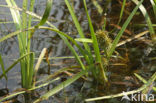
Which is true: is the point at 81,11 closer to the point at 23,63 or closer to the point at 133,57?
the point at 133,57

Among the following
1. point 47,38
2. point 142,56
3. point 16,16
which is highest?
point 16,16

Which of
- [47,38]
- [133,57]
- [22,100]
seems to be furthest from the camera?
[47,38]

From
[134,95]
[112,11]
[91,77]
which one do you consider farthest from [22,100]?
[112,11]

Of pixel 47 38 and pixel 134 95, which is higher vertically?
pixel 47 38

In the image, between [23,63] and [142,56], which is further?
[142,56]

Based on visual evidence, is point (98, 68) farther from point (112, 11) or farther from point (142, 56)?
point (112, 11)

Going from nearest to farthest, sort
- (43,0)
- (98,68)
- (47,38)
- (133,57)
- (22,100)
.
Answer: (22,100) < (98,68) < (133,57) < (47,38) < (43,0)
